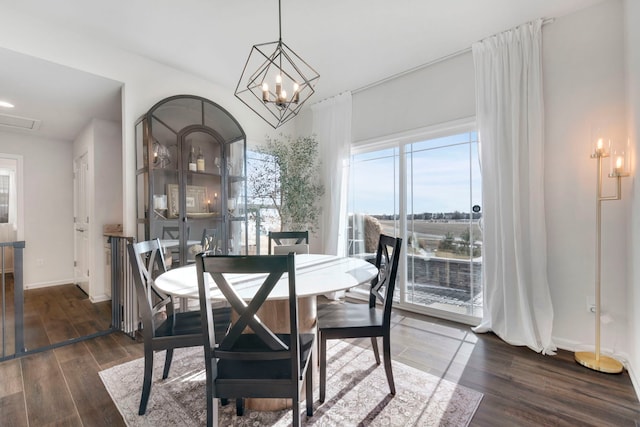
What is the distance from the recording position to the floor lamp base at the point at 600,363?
209 centimetres

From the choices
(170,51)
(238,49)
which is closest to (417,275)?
(238,49)

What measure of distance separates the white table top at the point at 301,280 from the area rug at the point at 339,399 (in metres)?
0.77

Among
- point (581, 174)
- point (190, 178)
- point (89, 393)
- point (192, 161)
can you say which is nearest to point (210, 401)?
point (89, 393)

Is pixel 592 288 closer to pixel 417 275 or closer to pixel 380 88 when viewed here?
pixel 417 275

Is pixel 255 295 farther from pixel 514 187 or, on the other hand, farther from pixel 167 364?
pixel 514 187

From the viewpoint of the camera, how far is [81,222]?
458 centimetres

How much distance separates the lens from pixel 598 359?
218 centimetres

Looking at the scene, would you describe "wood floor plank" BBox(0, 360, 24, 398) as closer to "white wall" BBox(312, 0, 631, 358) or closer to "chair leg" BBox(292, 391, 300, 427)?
"chair leg" BBox(292, 391, 300, 427)

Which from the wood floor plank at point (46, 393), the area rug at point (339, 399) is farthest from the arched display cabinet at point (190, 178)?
the area rug at point (339, 399)

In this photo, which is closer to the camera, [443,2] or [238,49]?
[443,2]

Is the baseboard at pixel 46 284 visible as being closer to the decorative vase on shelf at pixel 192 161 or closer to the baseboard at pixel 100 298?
the baseboard at pixel 100 298

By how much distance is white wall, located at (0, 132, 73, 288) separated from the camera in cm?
455

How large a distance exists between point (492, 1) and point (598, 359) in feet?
9.43

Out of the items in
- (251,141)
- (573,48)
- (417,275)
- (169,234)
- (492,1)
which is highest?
(492,1)
